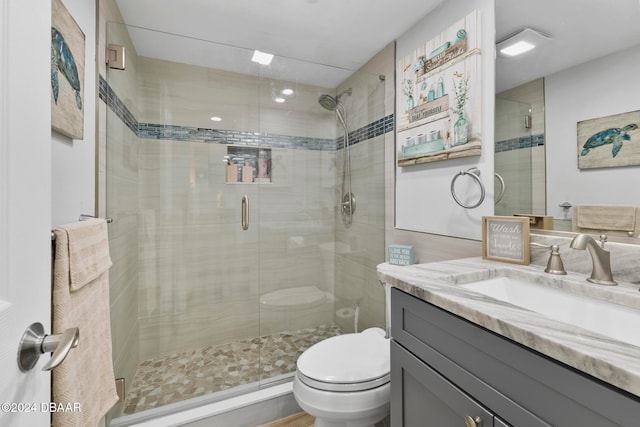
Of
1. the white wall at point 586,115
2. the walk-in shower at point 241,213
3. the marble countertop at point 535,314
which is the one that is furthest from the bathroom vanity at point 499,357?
the walk-in shower at point 241,213

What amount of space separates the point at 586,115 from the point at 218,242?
2.13 metres

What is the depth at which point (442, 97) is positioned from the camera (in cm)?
Answer: 151

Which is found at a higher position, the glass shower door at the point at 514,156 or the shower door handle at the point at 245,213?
the glass shower door at the point at 514,156

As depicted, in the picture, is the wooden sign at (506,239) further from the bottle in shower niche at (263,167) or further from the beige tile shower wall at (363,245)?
the bottle in shower niche at (263,167)

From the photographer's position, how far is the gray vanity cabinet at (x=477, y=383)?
512mm

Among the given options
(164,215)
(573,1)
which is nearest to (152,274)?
(164,215)

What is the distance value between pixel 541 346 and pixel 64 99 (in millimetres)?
1522

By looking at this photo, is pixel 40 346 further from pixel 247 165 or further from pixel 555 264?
pixel 247 165

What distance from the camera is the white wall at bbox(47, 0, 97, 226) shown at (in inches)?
38.9

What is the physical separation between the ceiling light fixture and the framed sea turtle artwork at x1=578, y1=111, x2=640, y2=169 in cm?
40

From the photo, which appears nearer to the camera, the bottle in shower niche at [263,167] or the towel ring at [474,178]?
the towel ring at [474,178]

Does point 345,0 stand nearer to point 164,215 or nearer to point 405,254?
point 405,254

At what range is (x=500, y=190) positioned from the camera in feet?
4.26

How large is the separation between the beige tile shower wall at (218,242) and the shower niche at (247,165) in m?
A: 0.05
